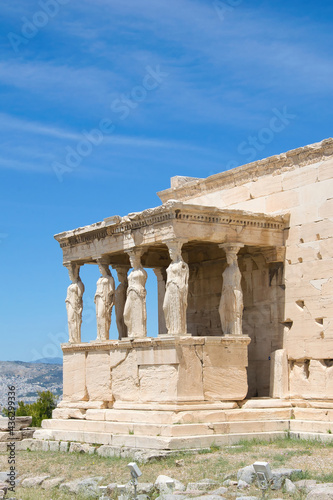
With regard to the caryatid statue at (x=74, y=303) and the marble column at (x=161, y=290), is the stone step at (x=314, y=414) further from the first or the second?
the caryatid statue at (x=74, y=303)

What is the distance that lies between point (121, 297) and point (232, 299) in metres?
2.89

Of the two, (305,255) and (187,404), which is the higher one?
(305,255)

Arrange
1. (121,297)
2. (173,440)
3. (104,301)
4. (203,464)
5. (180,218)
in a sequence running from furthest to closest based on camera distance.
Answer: (121,297)
(104,301)
(180,218)
(173,440)
(203,464)

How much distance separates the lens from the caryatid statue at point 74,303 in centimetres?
1756

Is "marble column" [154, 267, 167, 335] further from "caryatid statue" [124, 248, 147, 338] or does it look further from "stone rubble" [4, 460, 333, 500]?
"stone rubble" [4, 460, 333, 500]

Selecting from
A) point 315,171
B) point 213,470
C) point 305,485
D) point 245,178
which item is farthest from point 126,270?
point 305,485

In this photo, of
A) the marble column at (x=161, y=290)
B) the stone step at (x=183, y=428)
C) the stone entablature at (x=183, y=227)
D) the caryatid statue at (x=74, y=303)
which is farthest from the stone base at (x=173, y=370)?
the marble column at (x=161, y=290)

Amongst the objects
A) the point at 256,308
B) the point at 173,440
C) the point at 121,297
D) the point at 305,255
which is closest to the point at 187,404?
the point at 173,440

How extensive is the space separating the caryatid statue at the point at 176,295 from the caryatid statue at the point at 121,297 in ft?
8.74

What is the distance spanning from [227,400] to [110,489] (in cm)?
377

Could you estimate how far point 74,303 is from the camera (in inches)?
692

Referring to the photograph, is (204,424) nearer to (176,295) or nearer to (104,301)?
(176,295)

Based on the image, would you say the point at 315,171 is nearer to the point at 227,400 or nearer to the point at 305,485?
the point at 227,400

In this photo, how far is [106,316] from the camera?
16.7m
